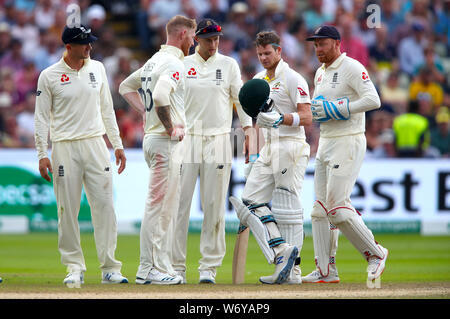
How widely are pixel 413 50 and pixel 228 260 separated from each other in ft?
32.1

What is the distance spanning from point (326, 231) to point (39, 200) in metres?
7.51

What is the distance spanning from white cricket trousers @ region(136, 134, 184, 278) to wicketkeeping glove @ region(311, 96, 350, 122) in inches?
56.7

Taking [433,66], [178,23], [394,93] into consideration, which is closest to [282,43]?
[394,93]

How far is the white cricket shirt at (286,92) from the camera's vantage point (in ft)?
27.6

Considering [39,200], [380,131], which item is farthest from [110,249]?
[380,131]

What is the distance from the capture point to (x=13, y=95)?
17.3 m

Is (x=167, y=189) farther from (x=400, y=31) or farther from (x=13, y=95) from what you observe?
(x=400, y=31)

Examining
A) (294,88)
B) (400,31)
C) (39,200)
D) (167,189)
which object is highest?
(400,31)

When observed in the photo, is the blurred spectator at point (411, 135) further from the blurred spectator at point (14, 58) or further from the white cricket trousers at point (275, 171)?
the blurred spectator at point (14, 58)

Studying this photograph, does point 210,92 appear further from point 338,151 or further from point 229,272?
point 229,272

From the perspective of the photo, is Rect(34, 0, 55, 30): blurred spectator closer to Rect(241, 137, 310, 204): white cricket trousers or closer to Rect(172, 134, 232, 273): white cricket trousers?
Rect(172, 134, 232, 273): white cricket trousers

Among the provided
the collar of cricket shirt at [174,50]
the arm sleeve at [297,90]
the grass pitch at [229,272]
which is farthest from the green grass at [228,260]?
the collar of cricket shirt at [174,50]

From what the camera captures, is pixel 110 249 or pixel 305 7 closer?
pixel 110 249

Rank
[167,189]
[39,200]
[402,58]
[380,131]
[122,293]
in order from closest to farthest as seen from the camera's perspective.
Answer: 1. [122,293]
2. [167,189]
3. [39,200]
4. [380,131]
5. [402,58]
